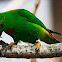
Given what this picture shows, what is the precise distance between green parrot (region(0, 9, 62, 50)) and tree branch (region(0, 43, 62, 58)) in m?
0.08

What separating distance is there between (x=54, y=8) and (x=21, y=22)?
734mm

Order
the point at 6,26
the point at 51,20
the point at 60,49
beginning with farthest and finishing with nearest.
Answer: the point at 51,20 < the point at 6,26 < the point at 60,49

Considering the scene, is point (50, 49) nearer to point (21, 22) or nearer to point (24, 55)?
point (24, 55)

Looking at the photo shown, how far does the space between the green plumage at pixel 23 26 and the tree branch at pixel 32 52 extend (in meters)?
0.11

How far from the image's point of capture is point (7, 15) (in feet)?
2.58

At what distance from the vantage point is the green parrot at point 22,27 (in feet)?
2.51

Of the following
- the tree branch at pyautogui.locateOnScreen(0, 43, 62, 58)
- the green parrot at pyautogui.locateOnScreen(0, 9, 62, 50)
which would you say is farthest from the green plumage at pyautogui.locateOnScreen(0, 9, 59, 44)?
the tree branch at pyautogui.locateOnScreen(0, 43, 62, 58)

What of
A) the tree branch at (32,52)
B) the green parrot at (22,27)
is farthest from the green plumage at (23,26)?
the tree branch at (32,52)

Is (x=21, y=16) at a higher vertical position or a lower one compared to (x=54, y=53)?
higher

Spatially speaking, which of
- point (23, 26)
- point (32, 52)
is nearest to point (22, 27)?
point (23, 26)

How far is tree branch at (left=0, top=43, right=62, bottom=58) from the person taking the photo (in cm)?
66

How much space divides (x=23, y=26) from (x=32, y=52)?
192 mm

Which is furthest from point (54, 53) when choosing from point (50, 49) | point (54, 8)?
point (54, 8)

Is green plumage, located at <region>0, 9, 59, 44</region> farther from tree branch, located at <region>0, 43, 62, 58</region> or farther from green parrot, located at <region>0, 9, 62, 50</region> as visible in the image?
tree branch, located at <region>0, 43, 62, 58</region>
